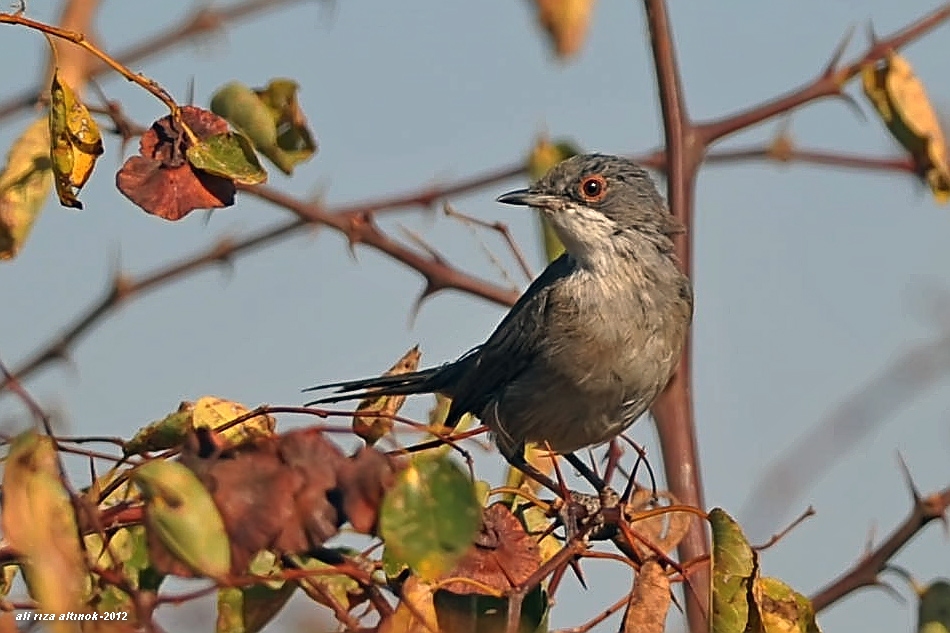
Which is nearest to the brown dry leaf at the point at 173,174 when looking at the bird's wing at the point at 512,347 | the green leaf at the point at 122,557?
the green leaf at the point at 122,557

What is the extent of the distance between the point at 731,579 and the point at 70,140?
1.59 m

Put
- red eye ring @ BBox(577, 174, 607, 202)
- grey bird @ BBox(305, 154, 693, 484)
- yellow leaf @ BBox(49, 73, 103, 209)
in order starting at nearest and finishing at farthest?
yellow leaf @ BBox(49, 73, 103, 209) < grey bird @ BBox(305, 154, 693, 484) < red eye ring @ BBox(577, 174, 607, 202)

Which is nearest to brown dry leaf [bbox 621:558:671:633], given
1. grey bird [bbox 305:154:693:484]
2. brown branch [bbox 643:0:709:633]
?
brown branch [bbox 643:0:709:633]

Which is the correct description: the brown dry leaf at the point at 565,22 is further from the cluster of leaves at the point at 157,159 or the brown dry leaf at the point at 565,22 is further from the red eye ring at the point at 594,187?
the red eye ring at the point at 594,187

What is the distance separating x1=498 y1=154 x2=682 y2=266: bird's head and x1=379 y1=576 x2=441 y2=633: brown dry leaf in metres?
3.31

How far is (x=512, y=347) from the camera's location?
6.17m

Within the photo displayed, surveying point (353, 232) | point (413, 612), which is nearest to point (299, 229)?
point (353, 232)

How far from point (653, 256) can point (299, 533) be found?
3.95 meters

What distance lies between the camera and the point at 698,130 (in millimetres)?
4664

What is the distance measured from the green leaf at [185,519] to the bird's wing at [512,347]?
145 inches

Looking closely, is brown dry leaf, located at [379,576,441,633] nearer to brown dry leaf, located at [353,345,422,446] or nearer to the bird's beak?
brown dry leaf, located at [353,345,422,446]

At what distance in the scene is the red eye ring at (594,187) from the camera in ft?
20.7

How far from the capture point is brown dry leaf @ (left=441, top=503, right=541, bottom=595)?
308cm

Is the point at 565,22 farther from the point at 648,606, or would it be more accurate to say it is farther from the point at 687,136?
the point at 687,136
